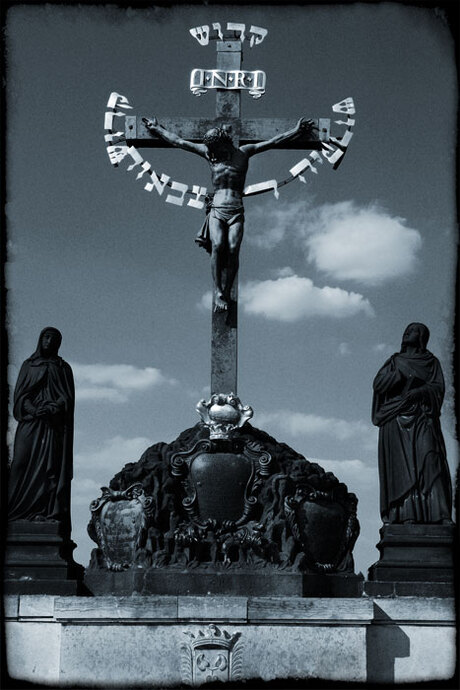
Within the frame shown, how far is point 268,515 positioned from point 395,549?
1236 mm

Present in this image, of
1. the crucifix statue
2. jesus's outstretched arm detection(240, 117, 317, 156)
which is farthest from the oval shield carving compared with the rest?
jesus's outstretched arm detection(240, 117, 317, 156)

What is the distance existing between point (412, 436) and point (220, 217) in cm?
306

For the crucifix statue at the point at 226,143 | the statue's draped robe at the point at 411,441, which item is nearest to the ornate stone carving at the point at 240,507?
the statue's draped robe at the point at 411,441

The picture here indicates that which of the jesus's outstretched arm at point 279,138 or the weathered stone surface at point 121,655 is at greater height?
the jesus's outstretched arm at point 279,138

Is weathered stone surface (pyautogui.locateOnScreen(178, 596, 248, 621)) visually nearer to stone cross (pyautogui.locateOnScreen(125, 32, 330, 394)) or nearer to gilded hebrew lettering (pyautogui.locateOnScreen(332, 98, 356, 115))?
stone cross (pyautogui.locateOnScreen(125, 32, 330, 394))

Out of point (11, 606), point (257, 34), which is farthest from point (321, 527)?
point (257, 34)

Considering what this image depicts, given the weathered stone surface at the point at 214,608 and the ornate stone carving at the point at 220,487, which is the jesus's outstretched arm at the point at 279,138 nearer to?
the ornate stone carving at the point at 220,487

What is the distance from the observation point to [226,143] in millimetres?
12930

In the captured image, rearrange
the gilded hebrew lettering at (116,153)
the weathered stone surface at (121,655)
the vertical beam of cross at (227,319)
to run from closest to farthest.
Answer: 1. the weathered stone surface at (121,655)
2. the vertical beam of cross at (227,319)
3. the gilded hebrew lettering at (116,153)

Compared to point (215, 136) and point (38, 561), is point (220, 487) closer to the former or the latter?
point (38, 561)

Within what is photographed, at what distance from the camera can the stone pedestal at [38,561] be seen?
37.8 ft

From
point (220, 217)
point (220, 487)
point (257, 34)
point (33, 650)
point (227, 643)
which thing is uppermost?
point (257, 34)

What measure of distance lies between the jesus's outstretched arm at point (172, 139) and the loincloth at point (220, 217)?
2.19ft

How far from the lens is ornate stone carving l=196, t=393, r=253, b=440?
1198 centimetres
